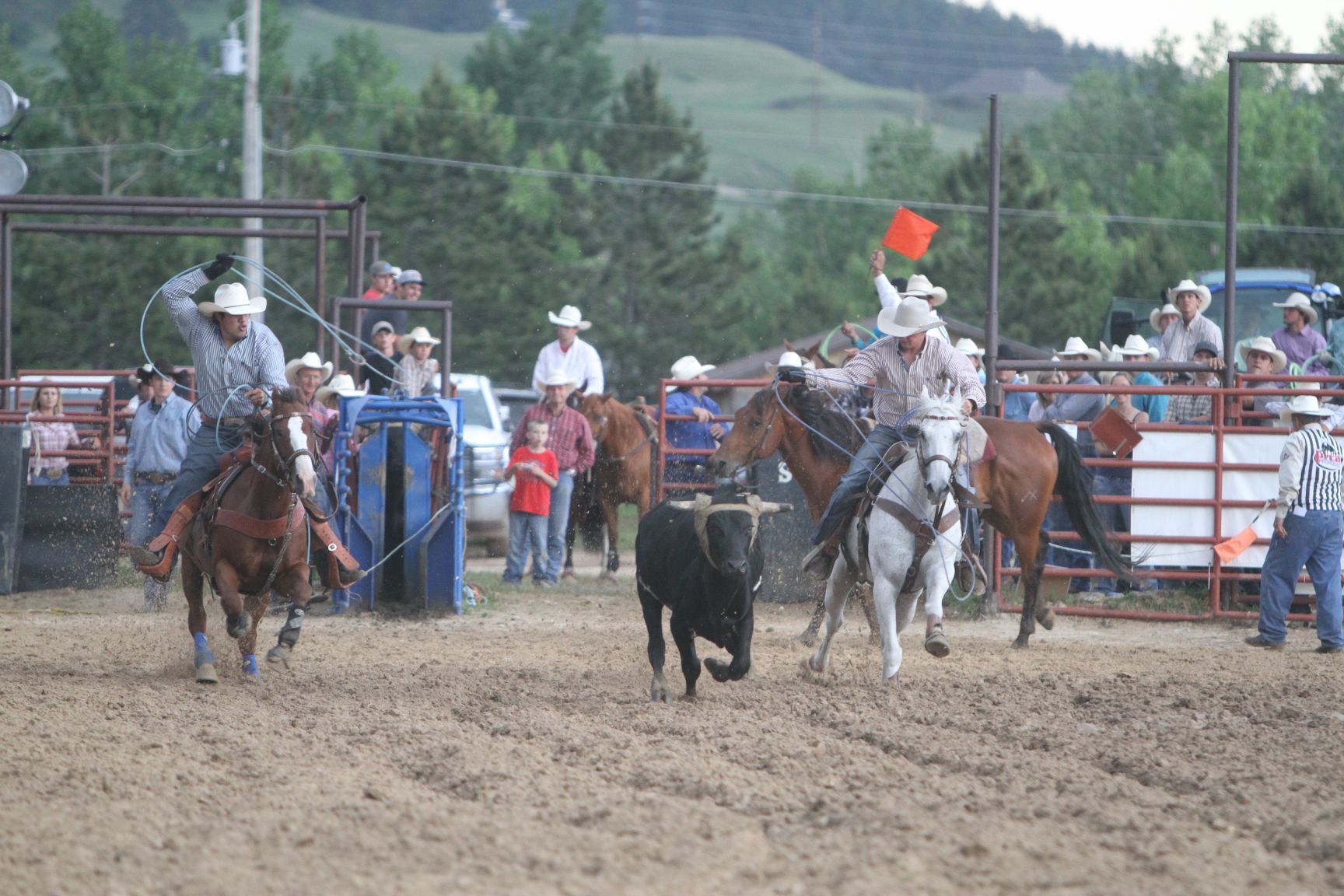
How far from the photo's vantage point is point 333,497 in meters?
11.0

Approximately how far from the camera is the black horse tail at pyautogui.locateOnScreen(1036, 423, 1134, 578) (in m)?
11.0

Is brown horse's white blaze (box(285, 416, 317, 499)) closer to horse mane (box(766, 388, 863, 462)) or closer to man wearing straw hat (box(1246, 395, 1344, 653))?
horse mane (box(766, 388, 863, 462))

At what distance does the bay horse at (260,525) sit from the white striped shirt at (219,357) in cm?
48

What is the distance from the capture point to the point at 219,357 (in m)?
9.23

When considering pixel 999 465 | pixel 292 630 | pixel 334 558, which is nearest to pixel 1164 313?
pixel 999 465

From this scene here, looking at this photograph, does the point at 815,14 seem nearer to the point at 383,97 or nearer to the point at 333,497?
the point at 383,97

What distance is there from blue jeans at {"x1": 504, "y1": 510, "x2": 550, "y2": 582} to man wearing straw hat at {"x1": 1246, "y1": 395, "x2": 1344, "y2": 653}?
6.16 metres

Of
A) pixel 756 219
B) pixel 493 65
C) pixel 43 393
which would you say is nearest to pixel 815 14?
pixel 756 219

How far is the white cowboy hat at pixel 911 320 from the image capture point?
9.38 metres

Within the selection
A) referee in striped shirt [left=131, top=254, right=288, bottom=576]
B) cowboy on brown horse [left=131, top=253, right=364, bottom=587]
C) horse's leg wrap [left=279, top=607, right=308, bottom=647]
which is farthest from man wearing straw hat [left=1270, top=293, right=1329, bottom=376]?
referee in striped shirt [left=131, top=254, right=288, bottom=576]

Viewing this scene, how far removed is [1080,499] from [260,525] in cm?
567

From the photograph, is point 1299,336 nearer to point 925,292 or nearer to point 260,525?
point 925,292

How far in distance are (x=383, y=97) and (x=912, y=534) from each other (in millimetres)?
52557

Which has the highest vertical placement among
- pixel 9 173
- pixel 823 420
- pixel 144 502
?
pixel 9 173
